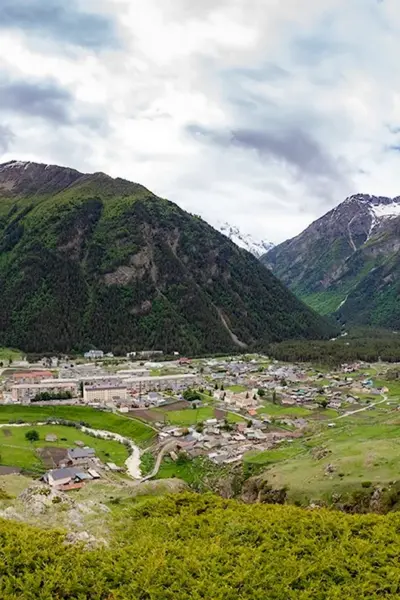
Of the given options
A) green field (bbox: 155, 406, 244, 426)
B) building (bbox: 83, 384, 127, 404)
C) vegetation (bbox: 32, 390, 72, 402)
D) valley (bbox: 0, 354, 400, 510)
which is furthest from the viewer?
building (bbox: 83, 384, 127, 404)

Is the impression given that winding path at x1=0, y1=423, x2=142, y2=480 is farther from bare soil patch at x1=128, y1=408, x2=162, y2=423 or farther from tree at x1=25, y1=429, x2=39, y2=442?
tree at x1=25, y1=429, x2=39, y2=442

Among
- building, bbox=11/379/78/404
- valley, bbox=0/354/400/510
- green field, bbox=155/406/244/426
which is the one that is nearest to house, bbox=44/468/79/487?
valley, bbox=0/354/400/510

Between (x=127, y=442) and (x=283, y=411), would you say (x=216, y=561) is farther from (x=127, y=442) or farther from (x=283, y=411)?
(x=283, y=411)

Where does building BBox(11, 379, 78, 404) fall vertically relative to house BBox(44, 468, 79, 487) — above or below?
above

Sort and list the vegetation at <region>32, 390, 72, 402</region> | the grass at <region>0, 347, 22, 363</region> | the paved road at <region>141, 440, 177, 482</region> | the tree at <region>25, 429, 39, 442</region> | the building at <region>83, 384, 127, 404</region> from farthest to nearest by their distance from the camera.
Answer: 1. the grass at <region>0, 347, 22, 363</region>
2. the building at <region>83, 384, 127, 404</region>
3. the vegetation at <region>32, 390, 72, 402</region>
4. the tree at <region>25, 429, 39, 442</region>
5. the paved road at <region>141, 440, 177, 482</region>

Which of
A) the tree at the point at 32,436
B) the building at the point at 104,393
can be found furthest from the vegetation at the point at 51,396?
the tree at the point at 32,436

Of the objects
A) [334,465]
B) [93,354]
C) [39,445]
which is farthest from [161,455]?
[93,354]
